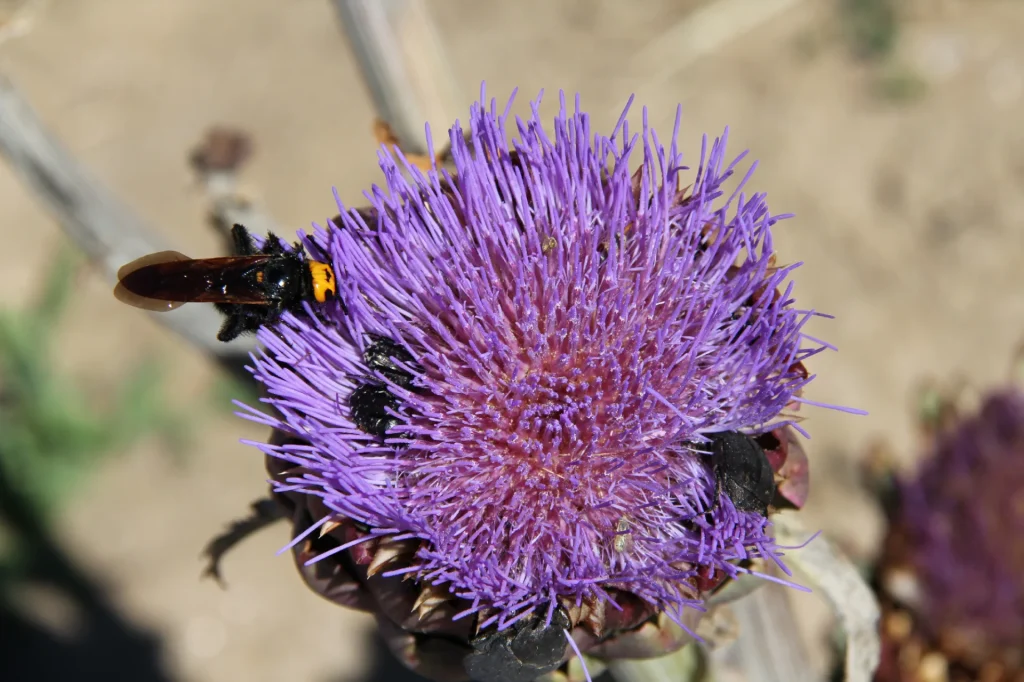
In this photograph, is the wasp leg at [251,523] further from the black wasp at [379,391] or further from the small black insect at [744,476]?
the small black insect at [744,476]

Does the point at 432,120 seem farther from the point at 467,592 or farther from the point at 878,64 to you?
the point at 878,64

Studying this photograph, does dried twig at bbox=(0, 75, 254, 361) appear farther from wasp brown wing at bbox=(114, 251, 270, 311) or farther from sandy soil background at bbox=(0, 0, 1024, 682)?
sandy soil background at bbox=(0, 0, 1024, 682)

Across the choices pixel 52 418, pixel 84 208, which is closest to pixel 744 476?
pixel 84 208

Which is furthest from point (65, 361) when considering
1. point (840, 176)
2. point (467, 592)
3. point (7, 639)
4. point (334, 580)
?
point (840, 176)

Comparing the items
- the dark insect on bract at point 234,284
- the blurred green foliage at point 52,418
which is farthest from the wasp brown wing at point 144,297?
the blurred green foliage at point 52,418

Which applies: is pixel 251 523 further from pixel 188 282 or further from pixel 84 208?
pixel 84 208
